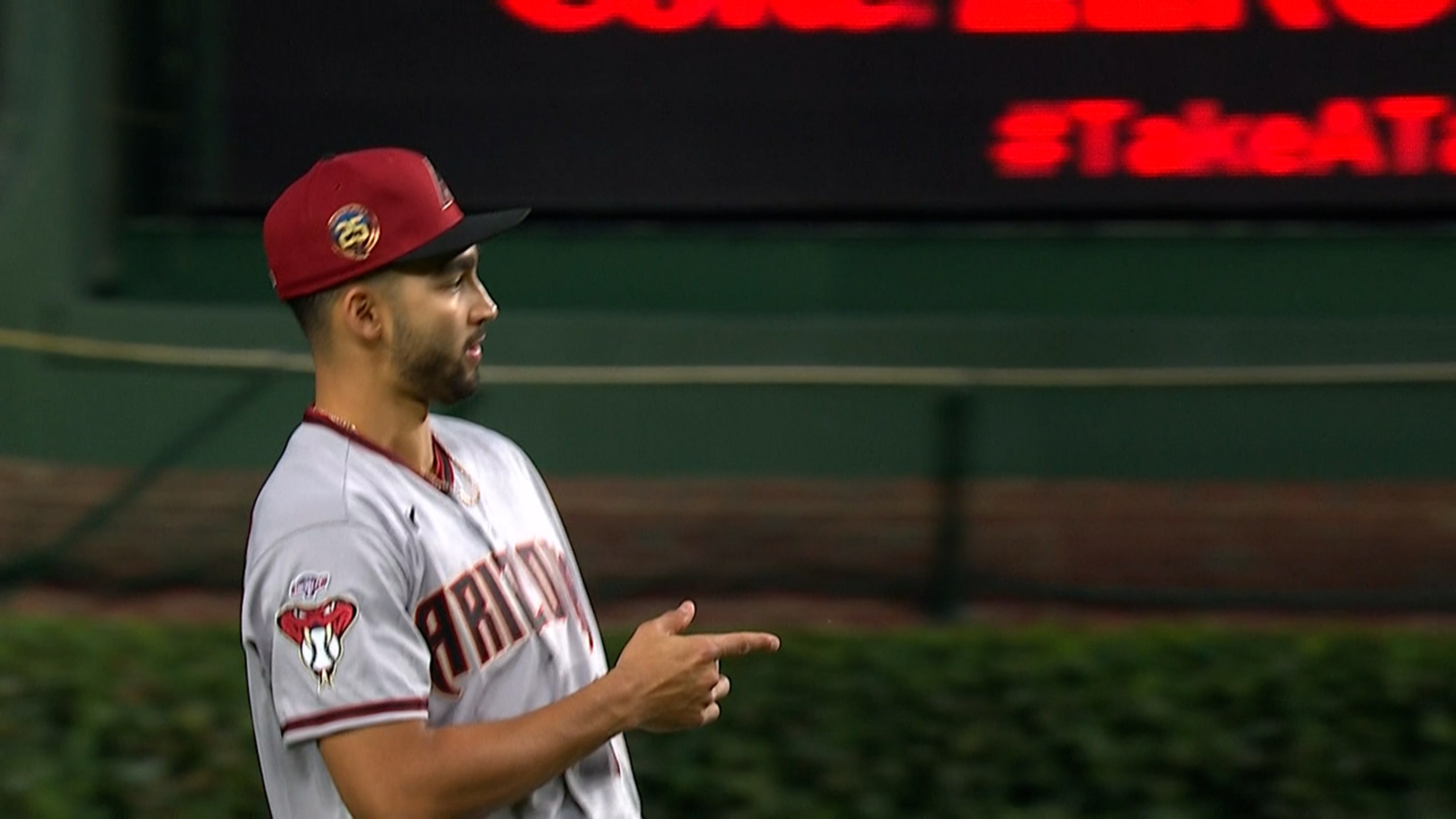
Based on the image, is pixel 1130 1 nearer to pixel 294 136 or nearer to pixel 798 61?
pixel 798 61

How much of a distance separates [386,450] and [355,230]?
0.89ft

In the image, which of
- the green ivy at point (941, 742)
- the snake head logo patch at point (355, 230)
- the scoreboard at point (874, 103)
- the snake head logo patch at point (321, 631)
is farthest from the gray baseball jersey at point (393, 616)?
the scoreboard at point (874, 103)

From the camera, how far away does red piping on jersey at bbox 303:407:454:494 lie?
8.89 ft

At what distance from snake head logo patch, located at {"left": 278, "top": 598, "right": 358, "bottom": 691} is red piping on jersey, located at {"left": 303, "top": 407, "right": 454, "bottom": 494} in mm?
251

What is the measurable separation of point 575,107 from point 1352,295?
243 centimetres

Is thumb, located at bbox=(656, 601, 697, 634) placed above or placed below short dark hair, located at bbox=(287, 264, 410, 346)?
below

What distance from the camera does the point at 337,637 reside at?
8.21 feet

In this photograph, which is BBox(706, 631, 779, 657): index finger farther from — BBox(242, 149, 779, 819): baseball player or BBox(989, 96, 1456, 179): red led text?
BBox(989, 96, 1456, 179): red led text

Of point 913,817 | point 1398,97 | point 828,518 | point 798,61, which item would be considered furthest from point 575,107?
point 913,817

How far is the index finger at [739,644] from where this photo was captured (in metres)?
2.57

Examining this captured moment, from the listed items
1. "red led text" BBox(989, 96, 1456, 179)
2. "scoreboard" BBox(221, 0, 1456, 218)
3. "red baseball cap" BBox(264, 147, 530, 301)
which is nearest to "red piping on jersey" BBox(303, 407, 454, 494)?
"red baseball cap" BBox(264, 147, 530, 301)

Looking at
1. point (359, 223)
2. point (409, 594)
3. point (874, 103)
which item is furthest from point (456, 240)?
point (874, 103)

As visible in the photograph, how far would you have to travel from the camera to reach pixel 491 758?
8.27 feet

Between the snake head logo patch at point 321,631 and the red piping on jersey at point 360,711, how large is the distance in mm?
35
